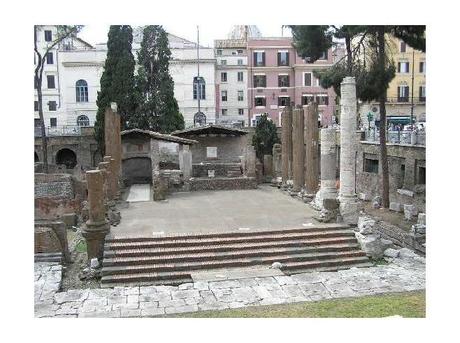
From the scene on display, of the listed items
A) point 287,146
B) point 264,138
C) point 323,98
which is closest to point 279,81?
point 323,98

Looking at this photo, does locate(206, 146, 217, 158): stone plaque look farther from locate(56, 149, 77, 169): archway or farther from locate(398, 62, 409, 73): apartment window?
locate(398, 62, 409, 73): apartment window

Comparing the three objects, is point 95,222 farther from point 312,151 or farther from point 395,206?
point 395,206

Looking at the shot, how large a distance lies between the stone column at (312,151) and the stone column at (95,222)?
8.74 m

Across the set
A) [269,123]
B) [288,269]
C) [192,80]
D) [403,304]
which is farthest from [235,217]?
[192,80]

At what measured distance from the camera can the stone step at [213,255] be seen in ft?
42.1

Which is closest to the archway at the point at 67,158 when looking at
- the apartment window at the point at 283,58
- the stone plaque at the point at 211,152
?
the stone plaque at the point at 211,152

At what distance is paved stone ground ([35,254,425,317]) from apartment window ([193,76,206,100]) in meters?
31.1

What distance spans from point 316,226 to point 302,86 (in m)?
31.2

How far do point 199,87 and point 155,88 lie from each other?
25.5 feet

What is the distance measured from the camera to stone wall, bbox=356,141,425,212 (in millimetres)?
22203

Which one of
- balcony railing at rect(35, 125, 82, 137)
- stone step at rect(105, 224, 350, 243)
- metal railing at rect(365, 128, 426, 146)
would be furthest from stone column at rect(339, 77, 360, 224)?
balcony railing at rect(35, 125, 82, 137)

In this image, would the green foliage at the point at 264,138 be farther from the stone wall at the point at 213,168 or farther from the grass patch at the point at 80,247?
the grass patch at the point at 80,247

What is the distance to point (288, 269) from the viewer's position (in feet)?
42.7

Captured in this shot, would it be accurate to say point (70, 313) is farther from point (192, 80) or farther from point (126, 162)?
point (192, 80)
